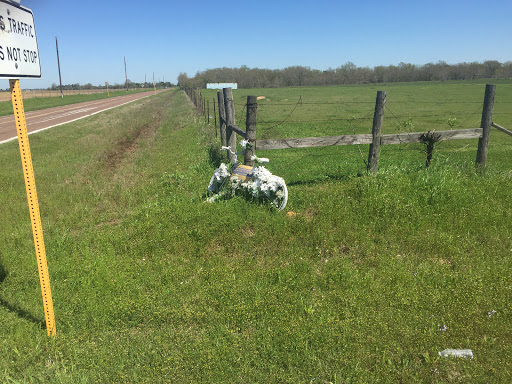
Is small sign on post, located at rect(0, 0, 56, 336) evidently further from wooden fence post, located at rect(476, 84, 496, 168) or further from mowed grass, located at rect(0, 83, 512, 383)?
wooden fence post, located at rect(476, 84, 496, 168)

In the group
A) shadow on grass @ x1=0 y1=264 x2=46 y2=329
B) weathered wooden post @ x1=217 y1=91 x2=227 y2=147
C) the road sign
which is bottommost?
shadow on grass @ x1=0 y1=264 x2=46 y2=329

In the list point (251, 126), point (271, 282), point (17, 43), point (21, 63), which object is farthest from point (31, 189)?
point (251, 126)

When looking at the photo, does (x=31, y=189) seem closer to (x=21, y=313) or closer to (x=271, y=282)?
(x=21, y=313)

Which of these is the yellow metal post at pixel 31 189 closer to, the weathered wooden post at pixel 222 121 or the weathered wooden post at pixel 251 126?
the weathered wooden post at pixel 251 126

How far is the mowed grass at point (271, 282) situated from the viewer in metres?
3.00

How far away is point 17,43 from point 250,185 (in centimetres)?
362

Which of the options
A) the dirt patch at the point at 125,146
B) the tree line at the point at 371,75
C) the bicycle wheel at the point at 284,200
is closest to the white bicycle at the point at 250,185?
the bicycle wheel at the point at 284,200

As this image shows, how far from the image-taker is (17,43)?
280 cm

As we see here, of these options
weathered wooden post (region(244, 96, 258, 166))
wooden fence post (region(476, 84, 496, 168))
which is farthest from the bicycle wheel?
wooden fence post (region(476, 84, 496, 168))

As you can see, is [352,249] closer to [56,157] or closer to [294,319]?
[294,319]

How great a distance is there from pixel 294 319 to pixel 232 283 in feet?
2.96

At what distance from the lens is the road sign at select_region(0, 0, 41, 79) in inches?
104

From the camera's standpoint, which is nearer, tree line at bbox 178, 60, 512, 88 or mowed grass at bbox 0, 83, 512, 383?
mowed grass at bbox 0, 83, 512, 383

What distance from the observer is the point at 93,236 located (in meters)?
5.36
